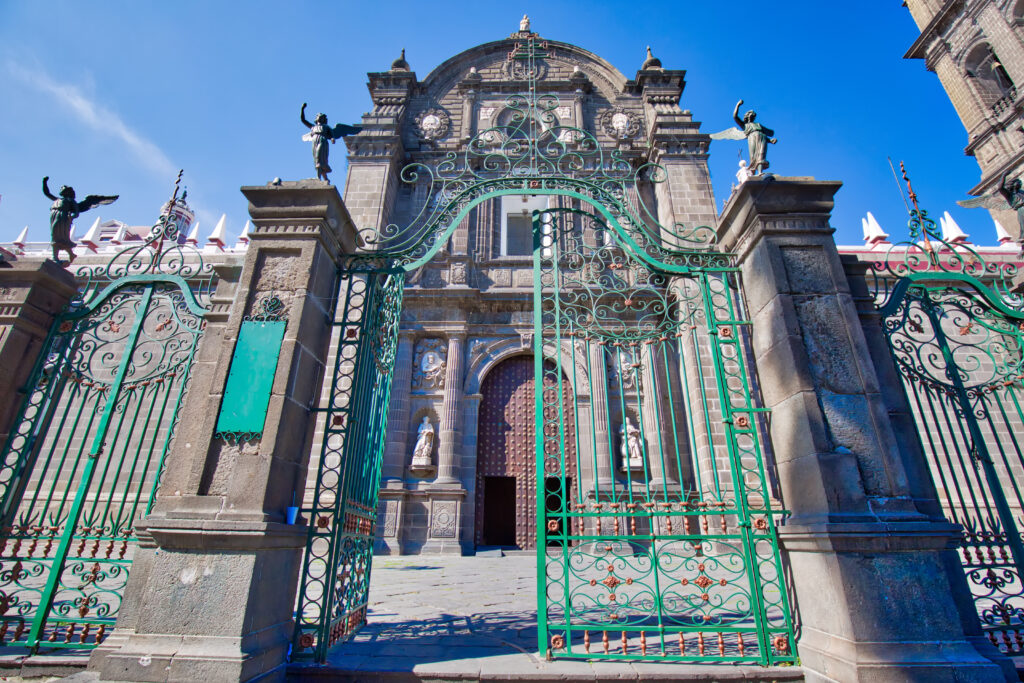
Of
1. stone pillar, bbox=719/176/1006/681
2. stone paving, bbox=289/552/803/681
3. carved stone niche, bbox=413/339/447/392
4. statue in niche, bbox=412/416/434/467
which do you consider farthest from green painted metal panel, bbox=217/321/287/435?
carved stone niche, bbox=413/339/447/392

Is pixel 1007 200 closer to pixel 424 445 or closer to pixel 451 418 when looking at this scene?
pixel 451 418

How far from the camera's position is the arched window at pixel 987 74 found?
842 inches

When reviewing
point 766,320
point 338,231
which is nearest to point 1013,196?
point 766,320

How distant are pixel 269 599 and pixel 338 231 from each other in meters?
3.14

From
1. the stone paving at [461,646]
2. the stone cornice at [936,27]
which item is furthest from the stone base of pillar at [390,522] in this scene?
the stone cornice at [936,27]

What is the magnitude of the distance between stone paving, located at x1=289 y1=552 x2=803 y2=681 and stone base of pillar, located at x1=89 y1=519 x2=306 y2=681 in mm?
521

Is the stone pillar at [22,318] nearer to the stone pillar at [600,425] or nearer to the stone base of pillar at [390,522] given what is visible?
the stone base of pillar at [390,522]

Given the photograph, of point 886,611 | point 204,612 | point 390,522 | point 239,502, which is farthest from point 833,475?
point 390,522

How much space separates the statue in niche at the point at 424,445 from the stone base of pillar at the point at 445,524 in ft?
2.14

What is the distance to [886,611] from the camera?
320 cm

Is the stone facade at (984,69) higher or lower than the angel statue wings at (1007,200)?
higher

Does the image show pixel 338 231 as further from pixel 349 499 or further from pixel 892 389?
pixel 892 389

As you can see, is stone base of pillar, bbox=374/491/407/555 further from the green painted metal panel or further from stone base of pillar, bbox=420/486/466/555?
the green painted metal panel

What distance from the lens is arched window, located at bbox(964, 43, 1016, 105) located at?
21.4 metres
